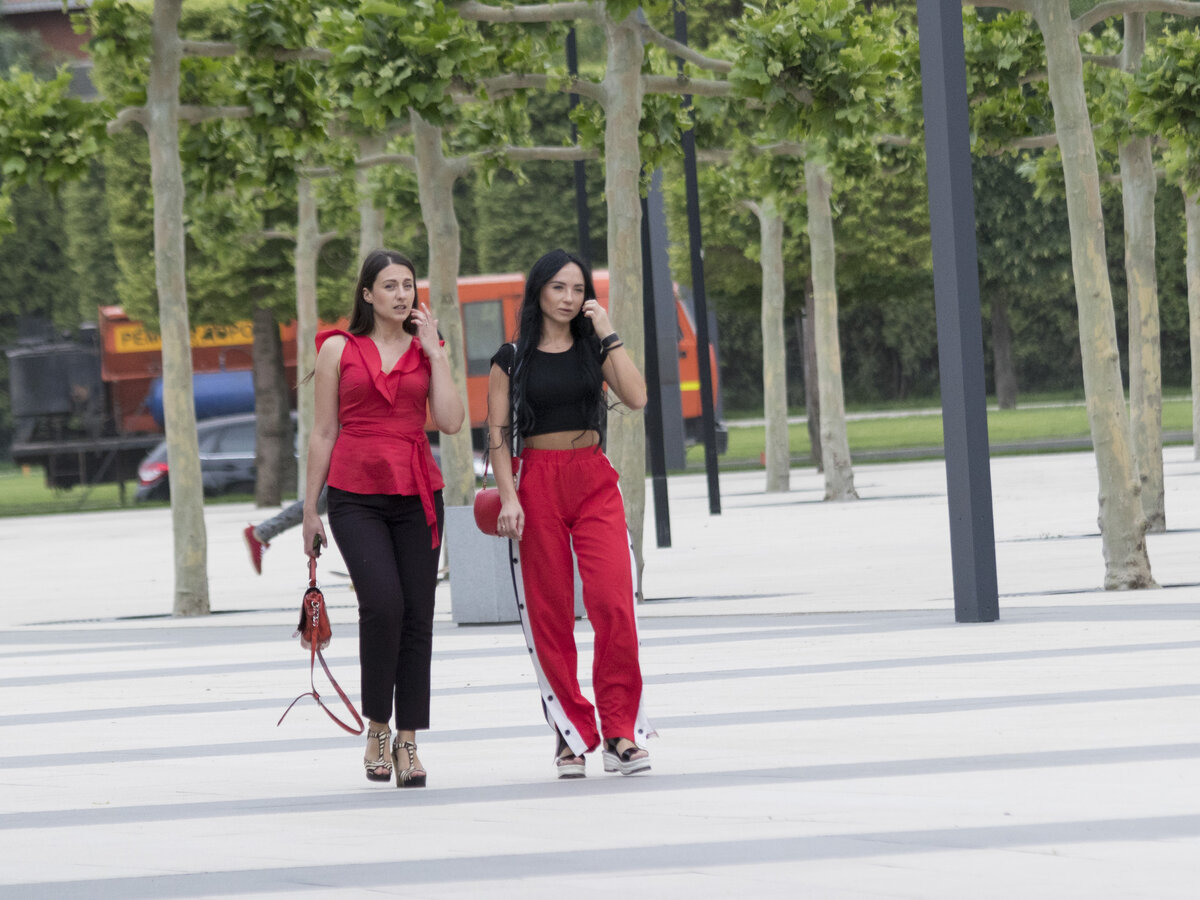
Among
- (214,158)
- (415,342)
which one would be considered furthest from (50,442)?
(415,342)

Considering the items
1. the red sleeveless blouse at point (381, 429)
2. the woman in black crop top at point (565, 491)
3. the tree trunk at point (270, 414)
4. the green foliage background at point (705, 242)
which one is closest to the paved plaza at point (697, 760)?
the woman in black crop top at point (565, 491)

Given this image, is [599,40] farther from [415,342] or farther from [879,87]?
[415,342]

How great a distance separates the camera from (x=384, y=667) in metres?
6.71

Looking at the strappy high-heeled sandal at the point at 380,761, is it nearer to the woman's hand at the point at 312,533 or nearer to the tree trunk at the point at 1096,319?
the woman's hand at the point at 312,533

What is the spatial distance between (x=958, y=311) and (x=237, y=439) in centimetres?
3143

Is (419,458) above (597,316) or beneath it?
beneath

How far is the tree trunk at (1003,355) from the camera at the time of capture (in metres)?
56.3

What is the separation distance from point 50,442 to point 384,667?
3873cm

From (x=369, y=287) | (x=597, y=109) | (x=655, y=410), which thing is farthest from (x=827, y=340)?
(x=369, y=287)

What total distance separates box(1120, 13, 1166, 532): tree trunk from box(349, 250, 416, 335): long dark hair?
34.5ft

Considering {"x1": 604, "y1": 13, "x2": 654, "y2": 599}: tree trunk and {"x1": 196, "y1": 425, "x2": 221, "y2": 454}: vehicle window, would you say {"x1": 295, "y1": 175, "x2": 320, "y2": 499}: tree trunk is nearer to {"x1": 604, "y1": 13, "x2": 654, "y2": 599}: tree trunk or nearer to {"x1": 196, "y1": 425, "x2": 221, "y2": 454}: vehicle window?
{"x1": 604, "y1": 13, "x2": 654, "y2": 599}: tree trunk

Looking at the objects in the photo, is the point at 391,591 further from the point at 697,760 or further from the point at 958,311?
the point at 958,311

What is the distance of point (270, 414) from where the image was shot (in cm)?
3581

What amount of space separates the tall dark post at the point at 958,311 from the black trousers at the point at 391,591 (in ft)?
14.6
